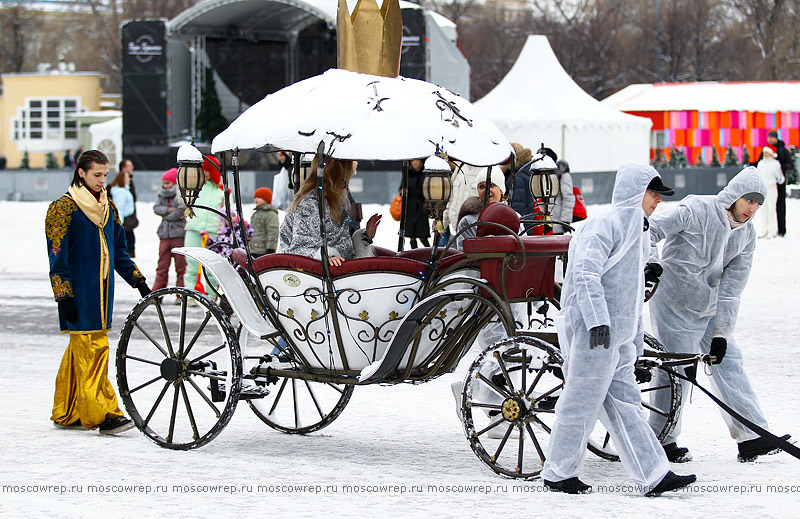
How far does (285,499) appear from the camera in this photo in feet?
18.1

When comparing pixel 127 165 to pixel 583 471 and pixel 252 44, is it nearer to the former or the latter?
pixel 583 471

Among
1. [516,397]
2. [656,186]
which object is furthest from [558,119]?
[516,397]

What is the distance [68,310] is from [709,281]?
368 cm

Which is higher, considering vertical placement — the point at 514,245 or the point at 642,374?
the point at 514,245

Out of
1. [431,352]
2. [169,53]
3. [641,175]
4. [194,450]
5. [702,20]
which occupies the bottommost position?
[194,450]

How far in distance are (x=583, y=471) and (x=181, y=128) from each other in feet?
87.2

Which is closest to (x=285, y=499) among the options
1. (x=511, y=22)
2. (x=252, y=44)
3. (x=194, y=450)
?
(x=194, y=450)

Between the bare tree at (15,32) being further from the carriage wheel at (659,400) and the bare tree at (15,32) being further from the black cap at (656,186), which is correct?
the black cap at (656,186)

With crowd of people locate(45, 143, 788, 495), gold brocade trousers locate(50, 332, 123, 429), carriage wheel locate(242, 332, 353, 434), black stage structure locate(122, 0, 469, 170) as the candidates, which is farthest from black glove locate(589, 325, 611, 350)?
black stage structure locate(122, 0, 469, 170)

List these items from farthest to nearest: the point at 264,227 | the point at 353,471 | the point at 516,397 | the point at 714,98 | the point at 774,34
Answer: the point at 774,34 → the point at 714,98 → the point at 264,227 → the point at 353,471 → the point at 516,397

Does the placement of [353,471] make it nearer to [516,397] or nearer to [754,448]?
[516,397]

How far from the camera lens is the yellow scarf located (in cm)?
711

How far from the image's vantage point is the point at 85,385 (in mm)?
7078

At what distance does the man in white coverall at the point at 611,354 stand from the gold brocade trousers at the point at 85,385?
292cm
